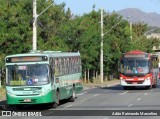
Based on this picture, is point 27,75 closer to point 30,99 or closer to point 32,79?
point 32,79

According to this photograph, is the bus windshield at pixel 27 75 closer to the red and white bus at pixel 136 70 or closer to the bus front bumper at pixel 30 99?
the bus front bumper at pixel 30 99

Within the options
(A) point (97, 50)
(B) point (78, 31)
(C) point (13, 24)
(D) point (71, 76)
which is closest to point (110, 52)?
(A) point (97, 50)

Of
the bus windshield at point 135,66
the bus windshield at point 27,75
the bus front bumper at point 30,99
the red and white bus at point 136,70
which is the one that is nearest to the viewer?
the bus front bumper at point 30,99

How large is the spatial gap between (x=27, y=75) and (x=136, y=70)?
20.9 meters

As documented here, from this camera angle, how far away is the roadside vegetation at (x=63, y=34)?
3509 cm

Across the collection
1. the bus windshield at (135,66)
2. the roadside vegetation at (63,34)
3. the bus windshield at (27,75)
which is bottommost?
the bus windshield at (135,66)

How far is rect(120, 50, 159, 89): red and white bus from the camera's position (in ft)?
145

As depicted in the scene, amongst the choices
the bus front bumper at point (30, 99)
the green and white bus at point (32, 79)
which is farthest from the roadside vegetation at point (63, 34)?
the bus front bumper at point (30, 99)

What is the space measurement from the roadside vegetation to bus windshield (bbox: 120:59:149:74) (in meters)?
5.60

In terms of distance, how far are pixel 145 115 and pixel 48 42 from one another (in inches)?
958

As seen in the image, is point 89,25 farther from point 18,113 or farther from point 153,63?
point 18,113

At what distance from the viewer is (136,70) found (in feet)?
146

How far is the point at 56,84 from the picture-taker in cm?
2614

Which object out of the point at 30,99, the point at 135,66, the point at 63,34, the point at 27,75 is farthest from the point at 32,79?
the point at 63,34
